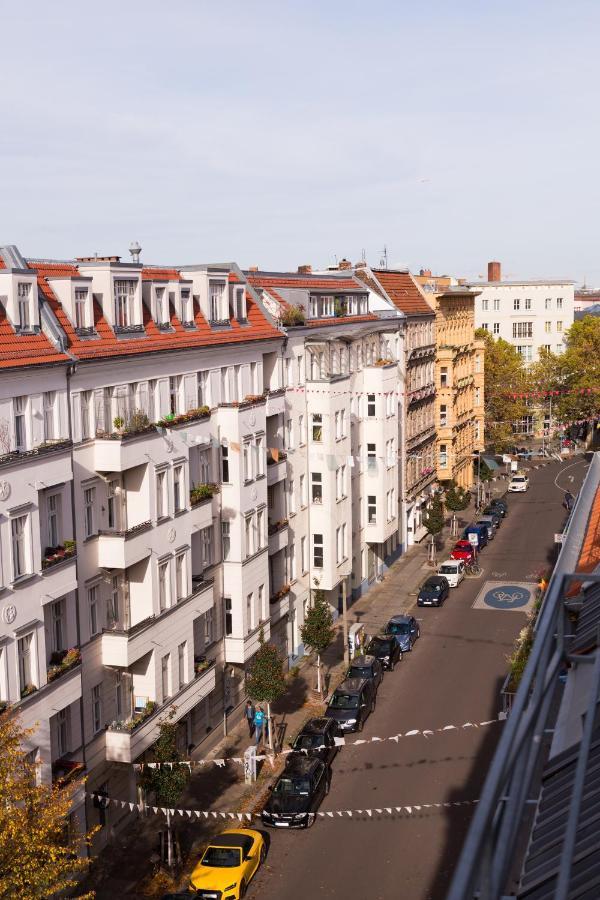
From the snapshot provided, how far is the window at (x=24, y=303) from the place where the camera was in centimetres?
2506

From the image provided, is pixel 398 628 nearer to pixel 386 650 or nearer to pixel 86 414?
pixel 386 650

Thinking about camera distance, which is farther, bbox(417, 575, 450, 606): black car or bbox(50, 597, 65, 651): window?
bbox(417, 575, 450, 606): black car

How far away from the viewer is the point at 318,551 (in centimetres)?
4528

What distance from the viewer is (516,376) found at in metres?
97.2

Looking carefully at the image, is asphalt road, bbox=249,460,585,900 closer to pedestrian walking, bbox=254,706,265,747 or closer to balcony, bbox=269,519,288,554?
pedestrian walking, bbox=254,706,265,747

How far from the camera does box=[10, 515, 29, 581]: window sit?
76.9 ft

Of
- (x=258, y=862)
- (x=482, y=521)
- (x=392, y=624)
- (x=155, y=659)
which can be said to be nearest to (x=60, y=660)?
(x=155, y=659)

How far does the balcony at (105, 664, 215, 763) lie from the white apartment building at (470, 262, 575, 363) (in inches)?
3634

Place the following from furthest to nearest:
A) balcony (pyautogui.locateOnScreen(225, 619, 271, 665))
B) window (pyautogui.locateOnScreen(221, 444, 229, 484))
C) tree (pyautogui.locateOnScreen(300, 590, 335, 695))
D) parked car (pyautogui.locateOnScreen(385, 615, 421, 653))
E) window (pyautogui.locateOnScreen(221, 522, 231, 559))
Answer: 1. parked car (pyautogui.locateOnScreen(385, 615, 421, 653))
2. tree (pyautogui.locateOnScreen(300, 590, 335, 695))
3. balcony (pyautogui.locateOnScreen(225, 619, 271, 665))
4. window (pyautogui.locateOnScreen(221, 522, 231, 559))
5. window (pyautogui.locateOnScreen(221, 444, 229, 484))

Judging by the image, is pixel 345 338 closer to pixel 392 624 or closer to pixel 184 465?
pixel 392 624

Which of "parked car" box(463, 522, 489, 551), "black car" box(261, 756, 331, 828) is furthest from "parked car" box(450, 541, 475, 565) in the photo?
"black car" box(261, 756, 331, 828)

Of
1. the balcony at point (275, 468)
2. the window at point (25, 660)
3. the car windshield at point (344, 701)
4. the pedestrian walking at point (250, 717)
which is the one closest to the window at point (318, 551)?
the balcony at point (275, 468)

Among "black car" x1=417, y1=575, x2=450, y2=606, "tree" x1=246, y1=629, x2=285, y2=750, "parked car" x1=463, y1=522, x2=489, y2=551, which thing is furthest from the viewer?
"parked car" x1=463, y1=522, x2=489, y2=551

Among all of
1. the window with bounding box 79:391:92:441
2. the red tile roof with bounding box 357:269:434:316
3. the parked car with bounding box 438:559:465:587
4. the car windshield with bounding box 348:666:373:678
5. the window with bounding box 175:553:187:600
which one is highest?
the red tile roof with bounding box 357:269:434:316
